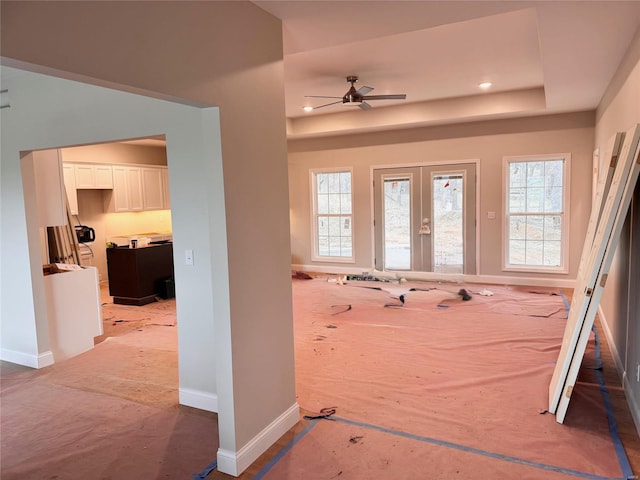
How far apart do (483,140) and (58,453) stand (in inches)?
267

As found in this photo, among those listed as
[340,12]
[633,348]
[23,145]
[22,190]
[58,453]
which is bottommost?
[58,453]

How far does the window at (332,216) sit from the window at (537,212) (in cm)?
282

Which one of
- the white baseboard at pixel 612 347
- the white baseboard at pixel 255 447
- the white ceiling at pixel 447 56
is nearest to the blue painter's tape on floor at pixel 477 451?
the white baseboard at pixel 255 447

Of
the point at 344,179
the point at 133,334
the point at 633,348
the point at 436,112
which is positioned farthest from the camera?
the point at 344,179

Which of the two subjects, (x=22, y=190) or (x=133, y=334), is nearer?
(x=22, y=190)

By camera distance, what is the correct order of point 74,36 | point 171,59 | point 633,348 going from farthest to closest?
point 633,348 → point 171,59 → point 74,36

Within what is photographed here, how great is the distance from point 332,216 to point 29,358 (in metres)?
5.57

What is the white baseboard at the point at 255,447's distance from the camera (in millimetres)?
2428

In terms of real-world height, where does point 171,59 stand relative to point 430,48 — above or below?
below

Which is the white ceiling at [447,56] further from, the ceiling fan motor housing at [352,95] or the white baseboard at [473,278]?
the white baseboard at [473,278]

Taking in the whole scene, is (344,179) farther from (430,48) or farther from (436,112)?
(430,48)

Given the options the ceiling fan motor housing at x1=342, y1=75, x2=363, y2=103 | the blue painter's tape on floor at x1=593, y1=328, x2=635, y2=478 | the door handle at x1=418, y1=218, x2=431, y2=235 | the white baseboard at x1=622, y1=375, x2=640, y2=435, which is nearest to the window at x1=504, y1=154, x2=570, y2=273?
the door handle at x1=418, y1=218, x2=431, y2=235

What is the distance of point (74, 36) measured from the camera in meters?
1.57

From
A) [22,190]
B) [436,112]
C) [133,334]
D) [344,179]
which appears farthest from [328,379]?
[344,179]
